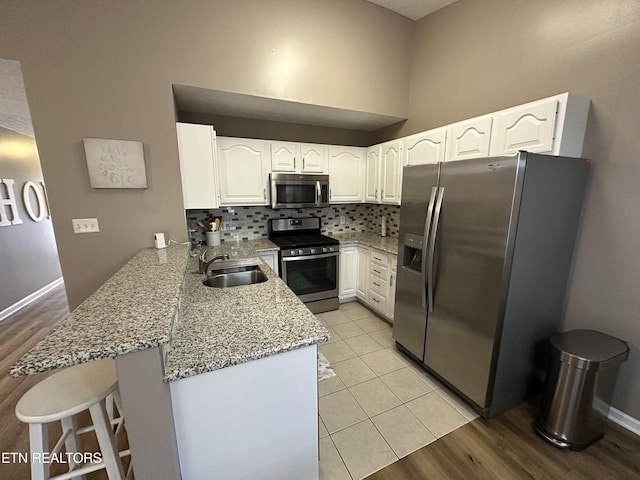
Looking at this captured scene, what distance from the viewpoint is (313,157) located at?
3.18m

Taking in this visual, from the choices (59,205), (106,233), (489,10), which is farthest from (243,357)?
(489,10)

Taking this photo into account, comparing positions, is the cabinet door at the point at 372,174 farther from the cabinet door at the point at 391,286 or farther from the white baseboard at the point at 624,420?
the white baseboard at the point at 624,420

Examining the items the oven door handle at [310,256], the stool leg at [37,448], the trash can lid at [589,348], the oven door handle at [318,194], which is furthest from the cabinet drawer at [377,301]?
the stool leg at [37,448]

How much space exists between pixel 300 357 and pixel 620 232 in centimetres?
217

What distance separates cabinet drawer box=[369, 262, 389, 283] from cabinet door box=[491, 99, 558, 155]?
1.54 m

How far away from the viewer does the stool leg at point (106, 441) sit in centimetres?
102

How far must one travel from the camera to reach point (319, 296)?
128 inches

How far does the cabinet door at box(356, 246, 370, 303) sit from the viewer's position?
130 inches

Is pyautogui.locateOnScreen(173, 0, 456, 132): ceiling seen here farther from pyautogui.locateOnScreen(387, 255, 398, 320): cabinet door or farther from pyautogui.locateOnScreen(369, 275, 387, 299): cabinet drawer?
pyautogui.locateOnScreen(369, 275, 387, 299): cabinet drawer

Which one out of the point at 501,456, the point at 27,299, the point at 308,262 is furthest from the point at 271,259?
the point at 27,299

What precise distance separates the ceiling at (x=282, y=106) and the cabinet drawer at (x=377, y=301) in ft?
6.89

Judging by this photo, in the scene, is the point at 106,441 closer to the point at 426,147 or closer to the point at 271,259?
the point at 271,259

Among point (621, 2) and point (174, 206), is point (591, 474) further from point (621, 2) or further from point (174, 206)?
point (174, 206)

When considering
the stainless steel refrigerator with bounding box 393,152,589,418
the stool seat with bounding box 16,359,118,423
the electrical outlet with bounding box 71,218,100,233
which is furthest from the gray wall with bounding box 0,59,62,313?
the stainless steel refrigerator with bounding box 393,152,589,418
